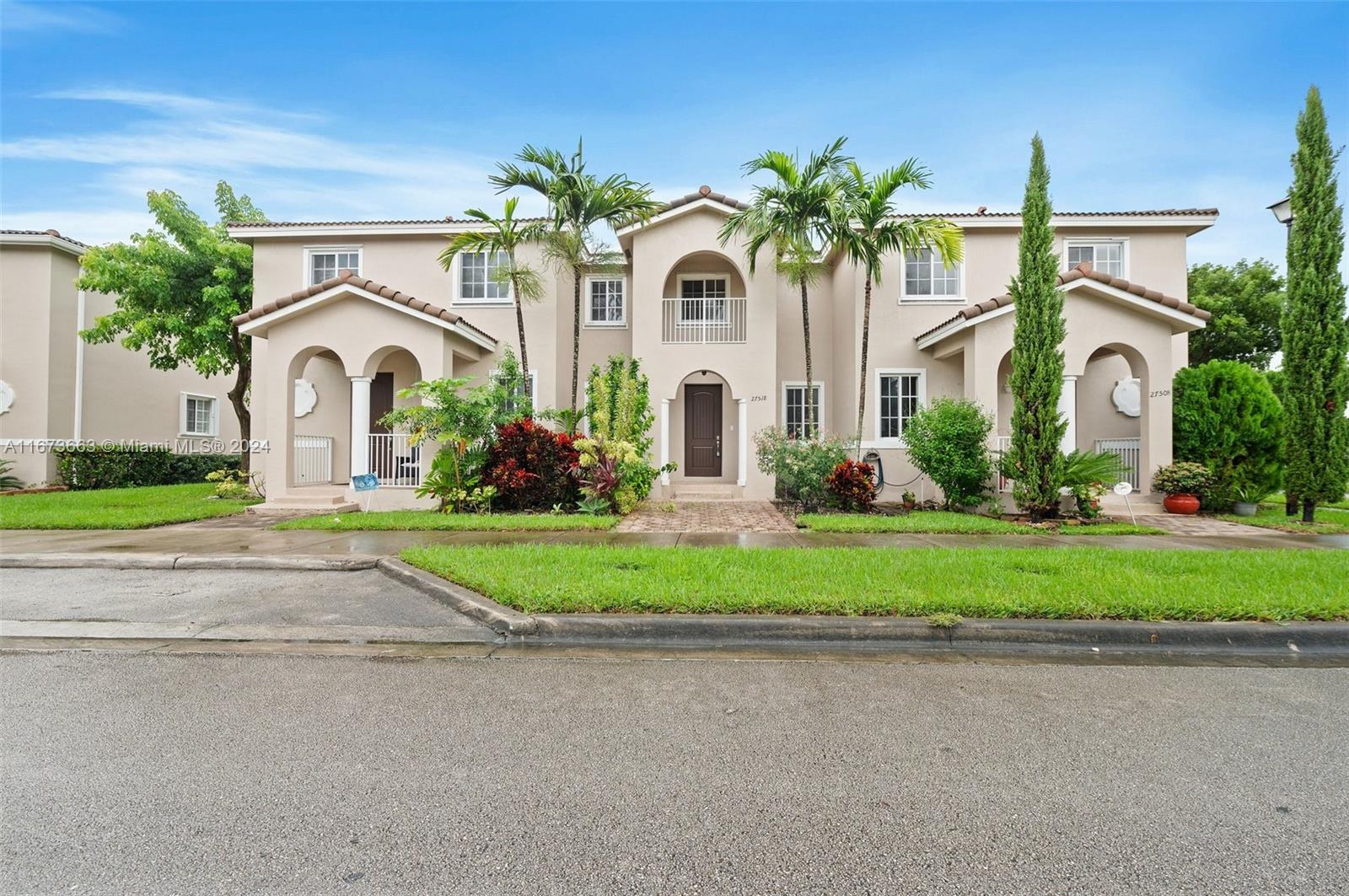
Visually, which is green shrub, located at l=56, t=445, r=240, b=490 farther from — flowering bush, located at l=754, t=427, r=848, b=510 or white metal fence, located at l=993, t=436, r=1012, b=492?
white metal fence, located at l=993, t=436, r=1012, b=492

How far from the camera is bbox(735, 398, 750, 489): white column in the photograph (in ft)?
48.8

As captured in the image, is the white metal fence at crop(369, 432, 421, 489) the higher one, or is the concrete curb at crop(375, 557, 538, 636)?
the white metal fence at crop(369, 432, 421, 489)

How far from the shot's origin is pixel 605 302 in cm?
1700

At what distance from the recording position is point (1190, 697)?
155 inches

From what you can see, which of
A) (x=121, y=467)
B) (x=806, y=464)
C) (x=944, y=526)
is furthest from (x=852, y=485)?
(x=121, y=467)

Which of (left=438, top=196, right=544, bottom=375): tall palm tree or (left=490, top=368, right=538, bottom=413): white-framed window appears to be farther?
(left=490, top=368, right=538, bottom=413): white-framed window

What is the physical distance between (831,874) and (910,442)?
11.2 metres

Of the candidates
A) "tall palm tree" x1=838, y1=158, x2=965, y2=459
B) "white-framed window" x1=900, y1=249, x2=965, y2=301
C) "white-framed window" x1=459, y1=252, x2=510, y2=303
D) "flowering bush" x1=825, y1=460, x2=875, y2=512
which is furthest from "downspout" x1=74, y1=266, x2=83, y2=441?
"white-framed window" x1=900, y1=249, x2=965, y2=301

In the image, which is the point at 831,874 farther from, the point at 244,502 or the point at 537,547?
the point at 244,502

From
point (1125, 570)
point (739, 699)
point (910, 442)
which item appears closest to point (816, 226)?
point (910, 442)

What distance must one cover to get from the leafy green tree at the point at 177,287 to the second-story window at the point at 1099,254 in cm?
2088

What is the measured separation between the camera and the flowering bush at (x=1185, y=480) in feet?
41.2

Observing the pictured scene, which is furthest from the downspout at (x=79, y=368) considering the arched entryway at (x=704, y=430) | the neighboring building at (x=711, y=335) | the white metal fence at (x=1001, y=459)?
the white metal fence at (x=1001, y=459)

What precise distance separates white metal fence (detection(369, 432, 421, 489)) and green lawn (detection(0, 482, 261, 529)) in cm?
272
